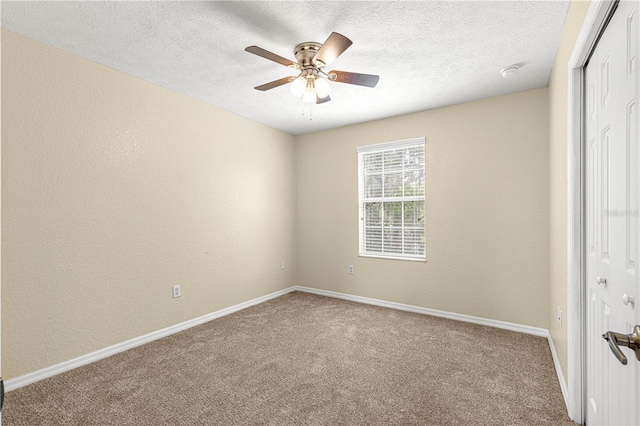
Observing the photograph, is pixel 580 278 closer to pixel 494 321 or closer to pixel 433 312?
pixel 494 321

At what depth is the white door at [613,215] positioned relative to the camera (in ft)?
3.71

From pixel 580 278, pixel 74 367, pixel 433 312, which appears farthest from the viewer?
pixel 433 312

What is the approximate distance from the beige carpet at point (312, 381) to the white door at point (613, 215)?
2.13ft

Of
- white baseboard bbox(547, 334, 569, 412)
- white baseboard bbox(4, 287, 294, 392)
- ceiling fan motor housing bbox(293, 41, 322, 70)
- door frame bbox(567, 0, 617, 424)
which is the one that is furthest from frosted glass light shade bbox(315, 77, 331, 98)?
white baseboard bbox(4, 287, 294, 392)

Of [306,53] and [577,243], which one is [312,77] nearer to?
[306,53]

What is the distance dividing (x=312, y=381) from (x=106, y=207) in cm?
219

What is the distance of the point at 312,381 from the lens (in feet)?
7.67

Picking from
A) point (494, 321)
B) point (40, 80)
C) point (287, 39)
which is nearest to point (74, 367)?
point (40, 80)

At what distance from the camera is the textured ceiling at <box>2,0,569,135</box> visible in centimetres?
200

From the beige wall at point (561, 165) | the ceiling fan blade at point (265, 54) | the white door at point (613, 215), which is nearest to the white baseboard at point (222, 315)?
the beige wall at point (561, 165)

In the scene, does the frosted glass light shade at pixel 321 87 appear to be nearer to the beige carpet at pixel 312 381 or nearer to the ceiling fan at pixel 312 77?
the ceiling fan at pixel 312 77

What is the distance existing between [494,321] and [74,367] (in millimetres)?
3812

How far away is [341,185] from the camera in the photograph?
14.7 feet

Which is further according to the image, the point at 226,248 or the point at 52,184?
the point at 226,248
